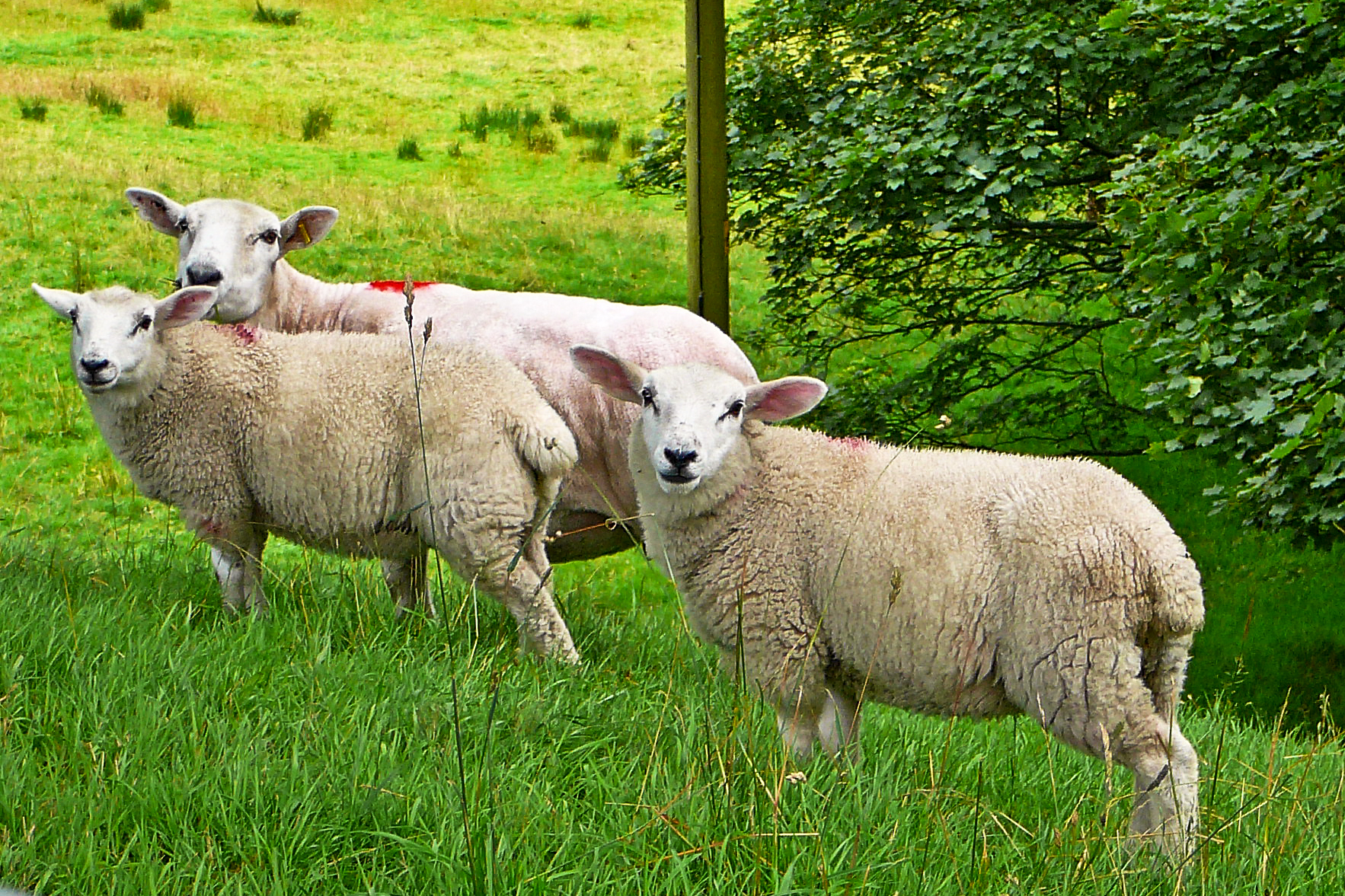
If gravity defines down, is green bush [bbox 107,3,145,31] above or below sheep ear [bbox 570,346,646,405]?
above

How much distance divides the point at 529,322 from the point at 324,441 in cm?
121

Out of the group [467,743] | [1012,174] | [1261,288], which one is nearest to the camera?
[467,743]

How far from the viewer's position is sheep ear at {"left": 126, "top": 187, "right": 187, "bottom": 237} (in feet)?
16.1

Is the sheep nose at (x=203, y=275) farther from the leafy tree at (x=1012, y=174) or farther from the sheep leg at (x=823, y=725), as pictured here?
the leafy tree at (x=1012, y=174)

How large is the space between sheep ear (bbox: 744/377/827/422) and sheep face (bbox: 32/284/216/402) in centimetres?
182

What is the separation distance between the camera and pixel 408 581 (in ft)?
14.6

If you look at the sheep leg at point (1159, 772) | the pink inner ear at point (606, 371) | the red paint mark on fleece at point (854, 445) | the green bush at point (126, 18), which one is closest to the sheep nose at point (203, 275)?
the pink inner ear at point (606, 371)

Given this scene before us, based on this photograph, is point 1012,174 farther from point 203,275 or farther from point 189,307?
point 189,307

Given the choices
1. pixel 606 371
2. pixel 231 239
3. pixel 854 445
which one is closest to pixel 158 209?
pixel 231 239

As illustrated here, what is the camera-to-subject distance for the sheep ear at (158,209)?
490 cm

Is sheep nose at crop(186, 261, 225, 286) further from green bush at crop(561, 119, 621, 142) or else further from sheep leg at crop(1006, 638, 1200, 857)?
green bush at crop(561, 119, 621, 142)

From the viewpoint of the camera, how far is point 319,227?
16.6ft

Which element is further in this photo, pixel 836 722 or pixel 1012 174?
pixel 1012 174

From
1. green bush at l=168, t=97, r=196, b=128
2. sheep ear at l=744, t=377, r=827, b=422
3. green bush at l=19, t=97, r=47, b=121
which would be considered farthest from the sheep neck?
green bush at l=19, t=97, r=47, b=121
